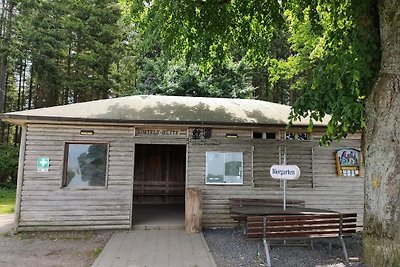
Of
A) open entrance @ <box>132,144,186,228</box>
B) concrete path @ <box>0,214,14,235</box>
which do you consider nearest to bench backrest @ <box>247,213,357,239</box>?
concrete path @ <box>0,214,14,235</box>

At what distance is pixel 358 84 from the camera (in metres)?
5.10

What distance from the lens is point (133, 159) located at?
26.6 ft

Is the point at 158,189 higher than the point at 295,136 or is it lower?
lower

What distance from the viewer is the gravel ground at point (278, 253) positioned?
5.36m

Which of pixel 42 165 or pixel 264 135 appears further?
pixel 264 135

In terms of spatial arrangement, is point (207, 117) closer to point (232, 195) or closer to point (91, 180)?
point (232, 195)

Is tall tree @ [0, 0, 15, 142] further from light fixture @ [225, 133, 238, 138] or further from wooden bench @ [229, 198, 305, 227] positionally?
wooden bench @ [229, 198, 305, 227]

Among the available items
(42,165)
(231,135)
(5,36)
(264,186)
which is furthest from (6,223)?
(5,36)

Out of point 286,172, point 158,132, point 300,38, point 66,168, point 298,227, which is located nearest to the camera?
point 298,227

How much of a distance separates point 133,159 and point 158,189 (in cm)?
460

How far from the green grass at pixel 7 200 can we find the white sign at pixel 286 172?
977 centimetres

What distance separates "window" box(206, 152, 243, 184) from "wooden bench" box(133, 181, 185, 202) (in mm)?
4599

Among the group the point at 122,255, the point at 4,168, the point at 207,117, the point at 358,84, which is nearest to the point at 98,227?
the point at 122,255

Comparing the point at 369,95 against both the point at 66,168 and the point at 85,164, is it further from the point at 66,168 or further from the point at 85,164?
the point at 66,168
